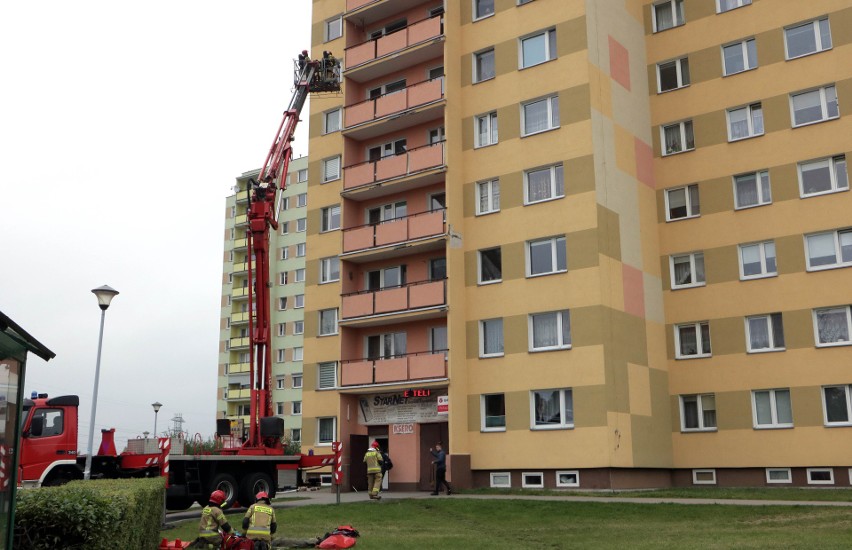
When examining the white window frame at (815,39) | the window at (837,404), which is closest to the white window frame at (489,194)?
the white window frame at (815,39)

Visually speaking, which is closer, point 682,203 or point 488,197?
point 488,197

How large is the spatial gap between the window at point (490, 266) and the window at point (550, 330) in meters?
2.30

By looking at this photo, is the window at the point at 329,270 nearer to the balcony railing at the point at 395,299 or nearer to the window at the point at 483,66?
the balcony railing at the point at 395,299

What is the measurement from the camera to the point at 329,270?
130 ft

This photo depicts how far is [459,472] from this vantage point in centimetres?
3073

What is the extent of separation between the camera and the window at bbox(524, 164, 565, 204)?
1238 inches

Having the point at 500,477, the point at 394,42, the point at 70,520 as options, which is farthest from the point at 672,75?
the point at 70,520

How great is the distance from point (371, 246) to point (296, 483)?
1074cm

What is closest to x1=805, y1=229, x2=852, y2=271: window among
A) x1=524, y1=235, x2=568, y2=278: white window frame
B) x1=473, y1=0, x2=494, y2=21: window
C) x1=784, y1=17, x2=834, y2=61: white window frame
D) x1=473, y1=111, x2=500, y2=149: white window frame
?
x1=784, y1=17, x2=834, y2=61: white window frame

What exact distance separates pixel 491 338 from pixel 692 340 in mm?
7683

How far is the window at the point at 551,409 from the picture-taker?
29562 millimetres

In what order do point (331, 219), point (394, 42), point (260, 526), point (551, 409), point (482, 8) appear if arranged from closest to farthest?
point (260, 526), point (551, 409), point (482, 8), point (394, 42), point (331, 219)

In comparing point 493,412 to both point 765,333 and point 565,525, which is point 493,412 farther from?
point 565,525

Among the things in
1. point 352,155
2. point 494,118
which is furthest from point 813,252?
point 352,155
